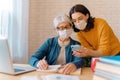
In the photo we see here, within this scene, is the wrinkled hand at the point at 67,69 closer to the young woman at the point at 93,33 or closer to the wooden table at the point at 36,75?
the wooden table at the point at 36,75

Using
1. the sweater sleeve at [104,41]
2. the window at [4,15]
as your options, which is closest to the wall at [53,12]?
the window at [4,15]

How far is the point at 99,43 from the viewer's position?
222 cm

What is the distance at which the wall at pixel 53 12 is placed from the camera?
2.91 m

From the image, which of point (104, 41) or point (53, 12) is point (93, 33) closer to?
point (104, 41)

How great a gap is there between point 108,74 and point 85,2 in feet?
5.66

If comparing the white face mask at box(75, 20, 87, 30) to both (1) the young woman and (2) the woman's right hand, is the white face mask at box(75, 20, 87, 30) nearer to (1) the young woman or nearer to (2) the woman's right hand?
(1) the young woman

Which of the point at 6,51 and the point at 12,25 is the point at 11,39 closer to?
the point at 12,25

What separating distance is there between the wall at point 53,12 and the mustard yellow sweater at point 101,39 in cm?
65

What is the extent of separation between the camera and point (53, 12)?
116 inches

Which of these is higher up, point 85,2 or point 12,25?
point 85,2

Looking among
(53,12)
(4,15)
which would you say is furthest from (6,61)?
(53,12)

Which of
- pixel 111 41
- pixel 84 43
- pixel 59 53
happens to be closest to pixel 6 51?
pixel 59 53

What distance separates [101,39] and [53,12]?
97cm

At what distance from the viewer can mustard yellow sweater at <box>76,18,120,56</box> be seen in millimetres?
2156
